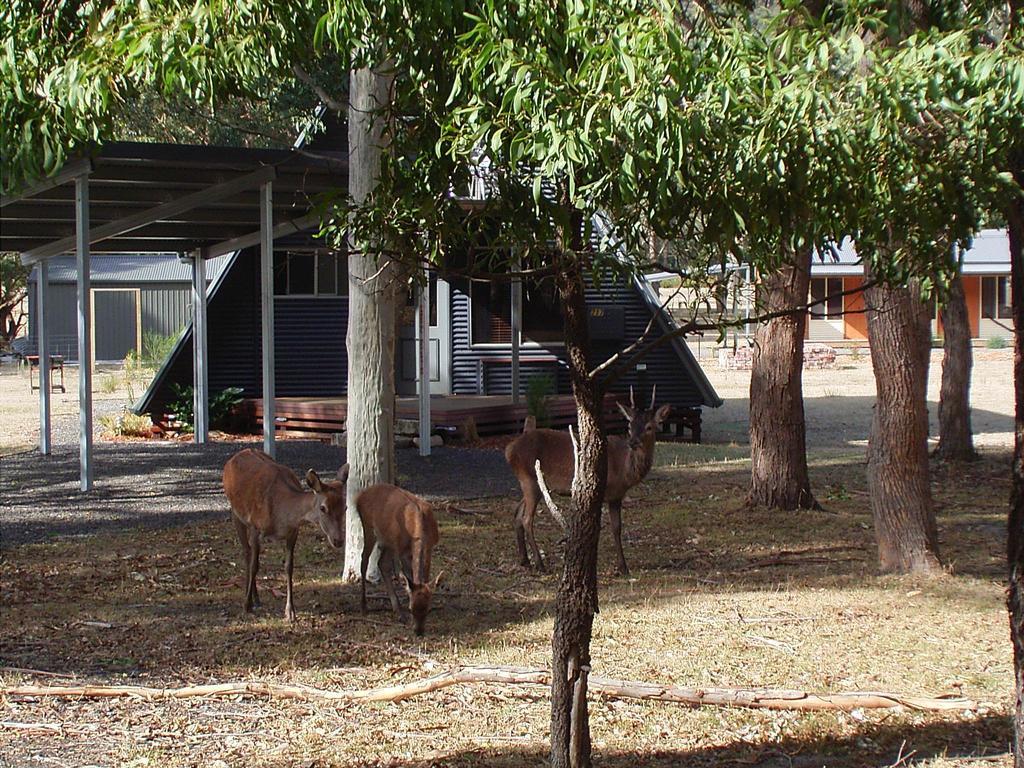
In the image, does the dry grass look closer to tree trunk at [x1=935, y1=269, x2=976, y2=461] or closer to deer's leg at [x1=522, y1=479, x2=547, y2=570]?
deer's leg at [x1=522, y1=479, x2=547, y2=570]

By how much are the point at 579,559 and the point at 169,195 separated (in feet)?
38.5

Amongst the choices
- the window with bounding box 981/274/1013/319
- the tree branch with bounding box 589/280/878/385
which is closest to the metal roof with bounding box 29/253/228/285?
the window with bounding box 981/274/1013/319

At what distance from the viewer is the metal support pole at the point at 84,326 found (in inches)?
527

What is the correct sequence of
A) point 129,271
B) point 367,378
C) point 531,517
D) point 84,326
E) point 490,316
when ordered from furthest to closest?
1. point 129,271
2. point 490,316
3. point 84,326
4. point 531,517
5. point 367,378

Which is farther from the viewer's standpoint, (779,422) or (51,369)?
(51,369)

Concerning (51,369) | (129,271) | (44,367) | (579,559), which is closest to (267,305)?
(44,367)

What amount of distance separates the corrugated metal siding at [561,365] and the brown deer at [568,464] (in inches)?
435

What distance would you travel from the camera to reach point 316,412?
66.9 ft

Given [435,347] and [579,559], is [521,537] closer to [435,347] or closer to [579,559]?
[579,559]

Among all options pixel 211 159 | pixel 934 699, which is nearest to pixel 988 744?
pixel 934 699

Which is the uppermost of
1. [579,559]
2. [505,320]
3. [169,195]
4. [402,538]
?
[169,195]

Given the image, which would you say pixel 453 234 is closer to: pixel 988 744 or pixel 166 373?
pixel 988 744

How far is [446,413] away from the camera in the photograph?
19.4 metres

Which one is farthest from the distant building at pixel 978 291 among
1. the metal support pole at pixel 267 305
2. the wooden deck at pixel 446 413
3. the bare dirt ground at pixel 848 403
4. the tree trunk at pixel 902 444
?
the tree trunk at pixel 902 444
